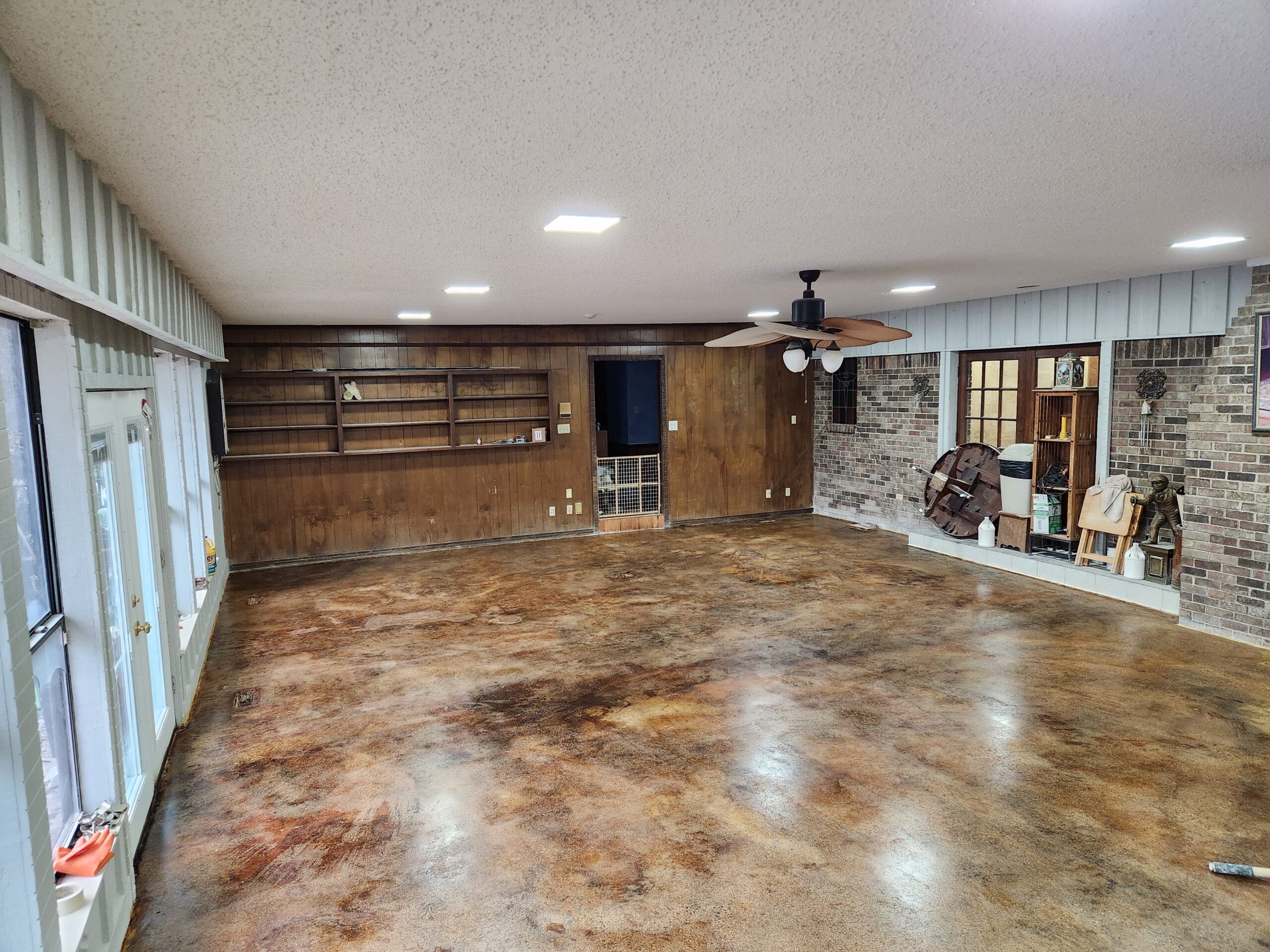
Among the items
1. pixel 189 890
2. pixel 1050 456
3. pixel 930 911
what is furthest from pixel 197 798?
pixel 1050 456

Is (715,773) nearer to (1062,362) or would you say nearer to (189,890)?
(189,890)

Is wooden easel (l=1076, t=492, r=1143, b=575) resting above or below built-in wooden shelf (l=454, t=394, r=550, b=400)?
below

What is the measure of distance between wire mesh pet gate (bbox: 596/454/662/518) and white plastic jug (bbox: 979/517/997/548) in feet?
12.8

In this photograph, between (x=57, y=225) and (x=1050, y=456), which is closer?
(x=57, y=225)

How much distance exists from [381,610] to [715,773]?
3814 millimetres

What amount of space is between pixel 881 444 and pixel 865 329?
15.0 feet

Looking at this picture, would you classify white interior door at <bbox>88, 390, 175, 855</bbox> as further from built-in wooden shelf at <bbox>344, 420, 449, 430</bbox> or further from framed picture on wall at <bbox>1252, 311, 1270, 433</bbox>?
framed picture on wall at <bbox>1252, 311, 1270, 433</bbox>

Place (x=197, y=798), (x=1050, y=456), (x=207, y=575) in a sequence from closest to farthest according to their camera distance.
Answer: (x=197, y=798) → (x=207, y=575) → (x=1050, y=456)

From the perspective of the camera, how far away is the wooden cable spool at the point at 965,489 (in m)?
7.71

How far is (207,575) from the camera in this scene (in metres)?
5.88

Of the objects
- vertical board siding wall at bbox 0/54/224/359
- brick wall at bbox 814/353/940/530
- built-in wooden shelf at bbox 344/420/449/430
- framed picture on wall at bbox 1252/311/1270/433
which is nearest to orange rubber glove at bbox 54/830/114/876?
vertical board siding wall at bbox 0/54/224/359

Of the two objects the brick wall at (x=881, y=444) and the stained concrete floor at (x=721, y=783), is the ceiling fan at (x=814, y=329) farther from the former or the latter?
the brick wall at (x=881, y=444)

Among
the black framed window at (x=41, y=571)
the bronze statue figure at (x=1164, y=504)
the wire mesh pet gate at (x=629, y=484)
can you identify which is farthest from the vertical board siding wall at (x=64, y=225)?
the bronze statue figure at (x=1164, y=504)

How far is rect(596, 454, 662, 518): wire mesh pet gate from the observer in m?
9.59
